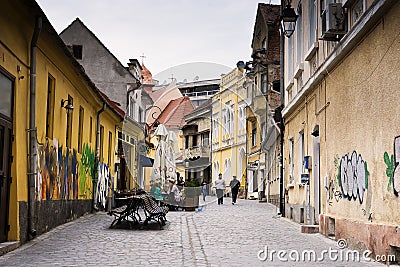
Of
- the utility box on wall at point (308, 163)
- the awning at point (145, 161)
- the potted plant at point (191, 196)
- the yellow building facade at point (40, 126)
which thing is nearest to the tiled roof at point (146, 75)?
the awning at point (145, 161)

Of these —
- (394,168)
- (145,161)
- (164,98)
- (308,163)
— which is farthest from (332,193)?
(145,161)

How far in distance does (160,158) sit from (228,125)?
57.7ft

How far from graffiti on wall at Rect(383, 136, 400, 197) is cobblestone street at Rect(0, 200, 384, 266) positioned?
3.90 feet

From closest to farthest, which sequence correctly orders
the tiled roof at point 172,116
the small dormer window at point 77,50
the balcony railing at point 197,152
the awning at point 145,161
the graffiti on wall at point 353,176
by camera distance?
the graffiti on wall at point 353,176, the tiled roof at point 172,116, the awning at point 145,161, the small dormer window at point 77,50, the balcony railing at point 197,152

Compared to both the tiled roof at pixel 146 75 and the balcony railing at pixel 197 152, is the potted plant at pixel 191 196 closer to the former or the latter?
the balcony railing at pixel 197 152

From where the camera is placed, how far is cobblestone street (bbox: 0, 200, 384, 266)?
361 inches

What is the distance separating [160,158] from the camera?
23.6m

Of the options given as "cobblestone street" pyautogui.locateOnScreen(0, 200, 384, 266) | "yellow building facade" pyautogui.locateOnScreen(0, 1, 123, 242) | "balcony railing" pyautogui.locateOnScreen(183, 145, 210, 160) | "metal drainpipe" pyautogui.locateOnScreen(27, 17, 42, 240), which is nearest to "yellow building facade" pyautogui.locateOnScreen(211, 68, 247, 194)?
"balcony railing" pyautogui.locateOnScreen(183, 145, 210, 160)

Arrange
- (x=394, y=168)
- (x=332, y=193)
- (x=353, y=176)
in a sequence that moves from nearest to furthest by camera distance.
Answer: (x=394, y=168) < (x=353, y=176) < (x=332, y=193)

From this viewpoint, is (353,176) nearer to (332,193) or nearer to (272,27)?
(332,193)

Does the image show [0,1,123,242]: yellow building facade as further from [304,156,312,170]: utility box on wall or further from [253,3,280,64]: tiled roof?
[253,3,280,64]: tiled roof

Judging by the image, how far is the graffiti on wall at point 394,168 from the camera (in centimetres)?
869

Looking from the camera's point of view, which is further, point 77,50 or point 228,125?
point 228,125

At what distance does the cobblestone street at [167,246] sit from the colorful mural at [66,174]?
92cm
